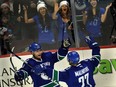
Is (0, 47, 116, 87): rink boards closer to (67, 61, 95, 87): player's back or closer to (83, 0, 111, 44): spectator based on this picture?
(83, 0, 111, 44): spectator

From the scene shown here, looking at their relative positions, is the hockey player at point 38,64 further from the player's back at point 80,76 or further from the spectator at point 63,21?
the spectator at point 63,21

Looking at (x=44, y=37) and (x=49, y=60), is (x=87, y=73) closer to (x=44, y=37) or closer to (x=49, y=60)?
(x=49, y=60)

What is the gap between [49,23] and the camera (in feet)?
28.0

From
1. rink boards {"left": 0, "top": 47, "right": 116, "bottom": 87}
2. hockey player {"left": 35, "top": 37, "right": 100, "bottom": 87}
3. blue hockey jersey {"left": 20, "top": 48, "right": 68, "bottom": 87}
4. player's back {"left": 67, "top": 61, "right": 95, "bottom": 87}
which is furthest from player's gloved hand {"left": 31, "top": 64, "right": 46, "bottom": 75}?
rink boards {"left": 0, "top": 47, "right": 116, "bottom": 87}

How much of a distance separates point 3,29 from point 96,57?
7.19 feet

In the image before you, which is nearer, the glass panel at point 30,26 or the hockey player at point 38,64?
the hockey player at point 38,64

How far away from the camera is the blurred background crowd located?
841 centimetres

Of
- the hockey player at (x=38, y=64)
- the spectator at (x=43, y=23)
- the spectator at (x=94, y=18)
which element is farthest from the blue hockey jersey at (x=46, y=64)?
the spectator at (x=94, y=18)

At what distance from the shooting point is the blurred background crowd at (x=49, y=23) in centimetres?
841

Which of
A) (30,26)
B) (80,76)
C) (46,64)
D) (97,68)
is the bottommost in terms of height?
(97,68)

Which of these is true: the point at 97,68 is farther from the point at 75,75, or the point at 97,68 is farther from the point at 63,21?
the point at 75,75

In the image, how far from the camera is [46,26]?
8477 mm

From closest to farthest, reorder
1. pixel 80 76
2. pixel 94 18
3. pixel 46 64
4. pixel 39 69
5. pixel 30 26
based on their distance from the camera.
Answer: pixel 39 69 < pixel 80 76 < pixel 46 64 < pixel 30 26 < pixel 94 18

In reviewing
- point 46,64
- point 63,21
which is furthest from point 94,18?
point 46,64
